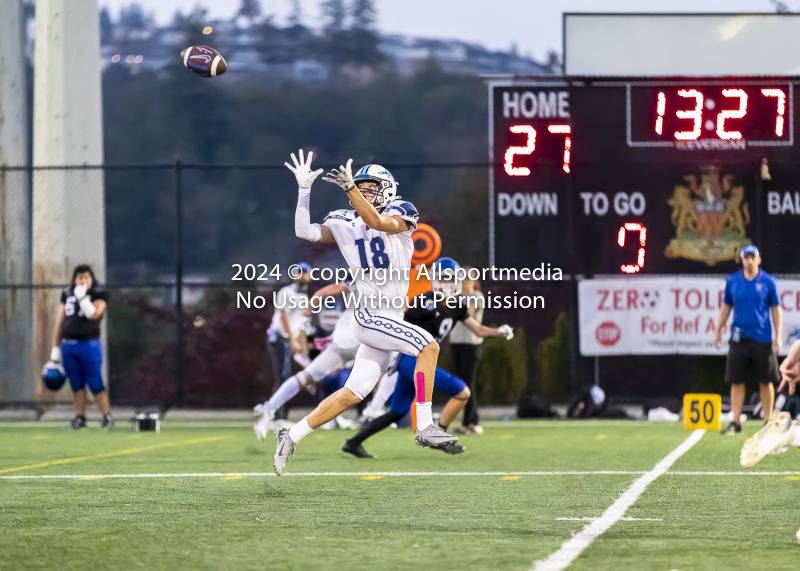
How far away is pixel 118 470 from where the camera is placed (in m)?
9.79


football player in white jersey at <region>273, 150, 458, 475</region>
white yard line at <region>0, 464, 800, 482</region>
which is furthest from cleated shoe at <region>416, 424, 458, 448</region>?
white yard line at <region>0, 464, 800, 482</region>

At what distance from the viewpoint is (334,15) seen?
171 feet

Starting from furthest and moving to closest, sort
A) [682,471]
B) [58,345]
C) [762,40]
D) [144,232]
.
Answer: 1. [144,232]
2. [762,40]
3. [58,345]
4. [682,471]

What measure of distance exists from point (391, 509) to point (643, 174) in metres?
10.9

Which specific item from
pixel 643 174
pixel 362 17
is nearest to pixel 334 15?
pixel 362 17

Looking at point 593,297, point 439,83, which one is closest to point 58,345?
point 593,297

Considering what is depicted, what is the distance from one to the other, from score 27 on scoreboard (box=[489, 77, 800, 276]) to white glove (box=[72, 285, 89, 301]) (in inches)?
205

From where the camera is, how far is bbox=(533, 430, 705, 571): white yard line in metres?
5.23

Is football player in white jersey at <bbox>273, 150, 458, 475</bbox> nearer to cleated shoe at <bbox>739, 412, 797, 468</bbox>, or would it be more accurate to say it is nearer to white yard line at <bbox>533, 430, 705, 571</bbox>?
white yard line at <bbox>533, 430, 705, 571</bbox>

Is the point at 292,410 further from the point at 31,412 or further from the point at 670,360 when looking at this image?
the point at 670,360

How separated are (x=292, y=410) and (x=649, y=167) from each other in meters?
6.67

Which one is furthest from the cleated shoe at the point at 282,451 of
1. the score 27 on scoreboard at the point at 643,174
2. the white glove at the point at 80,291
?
the score 27 on scoreboard at the point at 643,174

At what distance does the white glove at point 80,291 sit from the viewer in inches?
587

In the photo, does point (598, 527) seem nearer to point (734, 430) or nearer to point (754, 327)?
point (754, 327)
